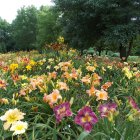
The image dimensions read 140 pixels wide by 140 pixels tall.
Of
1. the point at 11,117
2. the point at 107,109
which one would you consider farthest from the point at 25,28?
the point at 11,117

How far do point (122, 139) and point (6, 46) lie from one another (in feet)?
202

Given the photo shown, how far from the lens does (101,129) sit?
10.1ft

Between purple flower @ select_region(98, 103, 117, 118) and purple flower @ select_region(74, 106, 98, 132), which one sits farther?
purple flower @ select_region(98, 103, 117, 118)

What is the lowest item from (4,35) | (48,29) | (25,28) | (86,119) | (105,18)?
(4,35)

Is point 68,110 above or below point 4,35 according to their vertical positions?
above

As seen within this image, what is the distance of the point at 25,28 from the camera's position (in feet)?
181

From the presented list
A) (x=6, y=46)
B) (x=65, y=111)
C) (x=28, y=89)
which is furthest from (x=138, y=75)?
(x=6, y=46)

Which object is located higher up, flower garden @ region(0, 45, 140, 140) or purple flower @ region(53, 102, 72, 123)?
purple flower @ region(53, 102, 72, 123)

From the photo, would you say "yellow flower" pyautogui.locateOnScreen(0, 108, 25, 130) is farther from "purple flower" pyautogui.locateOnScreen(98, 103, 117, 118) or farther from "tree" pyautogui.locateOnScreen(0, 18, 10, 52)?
"tree" pyautogui.locateOnScreen(0, 18, 10, 52)

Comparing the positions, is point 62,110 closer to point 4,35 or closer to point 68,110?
point 68,110

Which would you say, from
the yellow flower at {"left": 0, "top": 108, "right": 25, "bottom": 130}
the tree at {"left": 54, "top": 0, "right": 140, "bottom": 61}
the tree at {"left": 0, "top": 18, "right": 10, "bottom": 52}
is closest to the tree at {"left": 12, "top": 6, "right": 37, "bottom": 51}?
the tree at {"left": 0, "top": 18, "right": 10, "bottom": 52}

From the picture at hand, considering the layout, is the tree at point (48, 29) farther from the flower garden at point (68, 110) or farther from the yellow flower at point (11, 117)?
the yellow flower at point (11, 117)

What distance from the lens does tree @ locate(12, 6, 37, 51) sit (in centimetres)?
5447

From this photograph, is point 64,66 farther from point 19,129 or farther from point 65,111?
point 19,129
